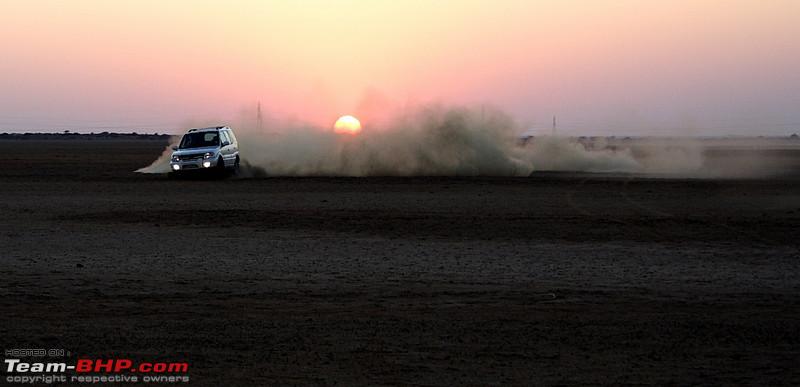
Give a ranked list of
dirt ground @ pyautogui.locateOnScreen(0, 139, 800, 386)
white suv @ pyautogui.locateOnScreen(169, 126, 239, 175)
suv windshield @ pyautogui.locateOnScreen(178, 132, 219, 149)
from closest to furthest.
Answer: dirt ground @ pyautogui.locateOnScreen(0, 139, 800, 386) < white suv @ pyautogui.locateOnScreen(169, 126, 239, 175) < suv windshield @ pyautogui.locateOnScreen(178, 132, 219, 149)

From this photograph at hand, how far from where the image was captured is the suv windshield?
1594 inches

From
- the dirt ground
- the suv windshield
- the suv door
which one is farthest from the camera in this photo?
the suv windshield

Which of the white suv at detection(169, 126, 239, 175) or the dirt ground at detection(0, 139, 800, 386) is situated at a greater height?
the white suv at detection(169, 126, 239, 175)

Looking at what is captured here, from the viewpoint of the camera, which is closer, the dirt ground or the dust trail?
the dirt ground

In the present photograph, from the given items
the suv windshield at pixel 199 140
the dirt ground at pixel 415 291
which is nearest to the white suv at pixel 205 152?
the suv windshield at pixel 199 140

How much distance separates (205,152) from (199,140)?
138cm

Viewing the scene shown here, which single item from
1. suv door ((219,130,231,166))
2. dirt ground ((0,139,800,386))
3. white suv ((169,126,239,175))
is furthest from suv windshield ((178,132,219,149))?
dirt ground ((0,139,800,386))

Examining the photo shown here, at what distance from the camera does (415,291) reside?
12.9 meters

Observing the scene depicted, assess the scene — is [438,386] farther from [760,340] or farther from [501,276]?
[501,276]

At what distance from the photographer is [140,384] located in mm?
8320

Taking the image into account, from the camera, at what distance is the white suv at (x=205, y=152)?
39.6 meters

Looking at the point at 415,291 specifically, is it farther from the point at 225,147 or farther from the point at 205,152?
the point at 225,147

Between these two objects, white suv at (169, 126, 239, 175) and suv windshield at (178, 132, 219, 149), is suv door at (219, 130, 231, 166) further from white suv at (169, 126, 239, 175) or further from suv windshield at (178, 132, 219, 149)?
suv windshield at (178, 132, 219, 149)

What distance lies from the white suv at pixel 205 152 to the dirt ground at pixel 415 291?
12656 millimetres
